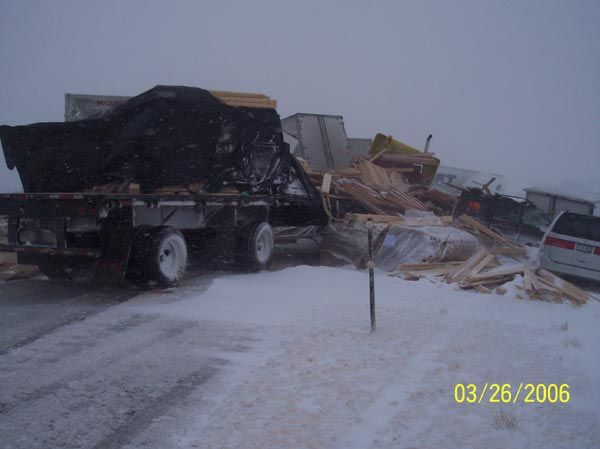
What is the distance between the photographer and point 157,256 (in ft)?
27.3

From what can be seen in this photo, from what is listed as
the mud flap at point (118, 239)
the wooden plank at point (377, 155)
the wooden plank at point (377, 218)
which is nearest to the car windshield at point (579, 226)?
the wooden plank at point (377, 218)

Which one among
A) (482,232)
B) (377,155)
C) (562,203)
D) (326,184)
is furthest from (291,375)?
(562,203)

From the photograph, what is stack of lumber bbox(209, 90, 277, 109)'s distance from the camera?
10695 mm

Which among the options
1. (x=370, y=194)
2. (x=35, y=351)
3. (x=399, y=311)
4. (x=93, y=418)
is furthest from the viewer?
(x=370, y=194)

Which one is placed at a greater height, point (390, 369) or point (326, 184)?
point (326, 184)

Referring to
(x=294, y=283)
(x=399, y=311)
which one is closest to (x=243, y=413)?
(x=399, y=311)

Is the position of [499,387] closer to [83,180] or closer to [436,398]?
[436,398]

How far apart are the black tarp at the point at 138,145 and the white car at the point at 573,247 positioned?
7.27m

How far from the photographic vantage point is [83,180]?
9.18m

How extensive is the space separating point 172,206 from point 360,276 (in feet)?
12.2
